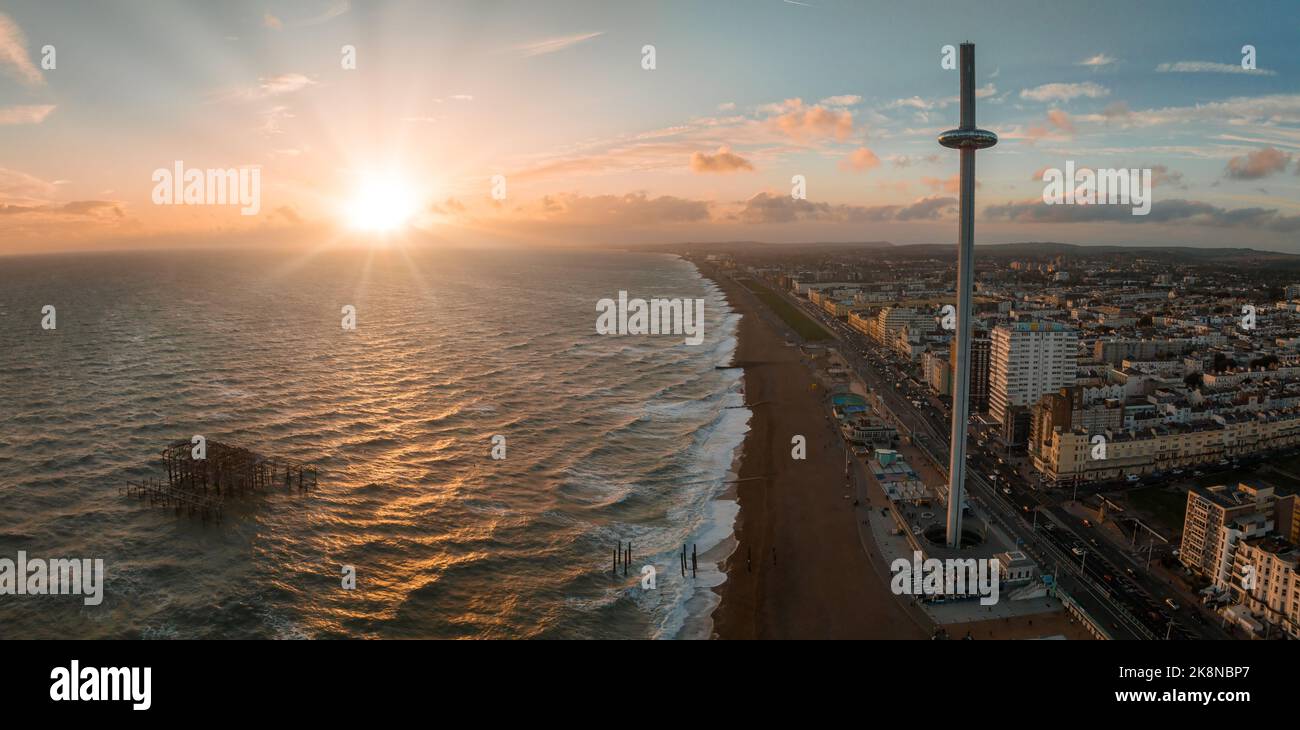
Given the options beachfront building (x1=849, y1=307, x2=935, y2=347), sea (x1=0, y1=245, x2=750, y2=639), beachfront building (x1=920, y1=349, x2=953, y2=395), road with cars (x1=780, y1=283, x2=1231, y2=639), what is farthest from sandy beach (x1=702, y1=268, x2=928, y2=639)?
beachfront building (x1=849, y1=307, x2=935, y2=347)

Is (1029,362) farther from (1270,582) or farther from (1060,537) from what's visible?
(1270,582)

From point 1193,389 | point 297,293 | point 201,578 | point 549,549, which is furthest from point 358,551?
point 297,293

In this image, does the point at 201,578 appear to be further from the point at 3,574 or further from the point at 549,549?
the point at 549,549

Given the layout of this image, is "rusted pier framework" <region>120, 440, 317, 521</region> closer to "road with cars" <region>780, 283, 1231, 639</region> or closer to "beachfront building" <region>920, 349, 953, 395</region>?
"road with cars" <region>780, 283, 1231, 639</region>

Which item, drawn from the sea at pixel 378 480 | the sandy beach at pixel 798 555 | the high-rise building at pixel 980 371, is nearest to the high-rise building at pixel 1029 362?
the high-rise building at pixel 980 371

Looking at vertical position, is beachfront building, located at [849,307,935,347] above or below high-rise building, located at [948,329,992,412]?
above

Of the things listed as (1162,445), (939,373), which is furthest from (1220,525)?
(939,373)
